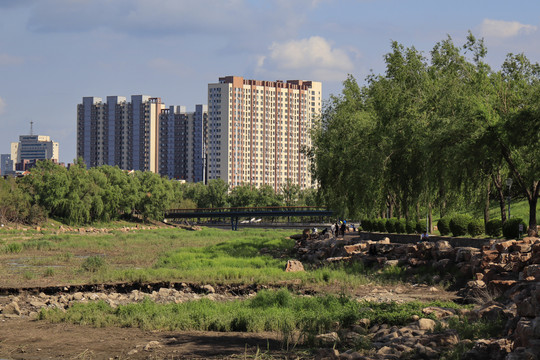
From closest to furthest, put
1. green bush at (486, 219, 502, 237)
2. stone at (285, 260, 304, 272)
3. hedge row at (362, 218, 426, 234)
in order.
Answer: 1. green bush at (486, 219, 502, 237)
2. stone at (285, 260, 304, 272)
3. hedge row at (362, 218, 426, 234)

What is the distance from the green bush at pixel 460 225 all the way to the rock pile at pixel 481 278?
13.1ft

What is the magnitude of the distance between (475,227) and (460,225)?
1.38 m

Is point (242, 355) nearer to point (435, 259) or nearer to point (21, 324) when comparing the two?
point (21, 324)

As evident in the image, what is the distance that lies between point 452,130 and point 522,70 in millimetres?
8860

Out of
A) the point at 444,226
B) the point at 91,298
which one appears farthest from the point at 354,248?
the point at 91,298

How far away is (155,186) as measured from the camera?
138 meters

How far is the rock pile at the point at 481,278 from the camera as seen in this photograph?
52.0 ft

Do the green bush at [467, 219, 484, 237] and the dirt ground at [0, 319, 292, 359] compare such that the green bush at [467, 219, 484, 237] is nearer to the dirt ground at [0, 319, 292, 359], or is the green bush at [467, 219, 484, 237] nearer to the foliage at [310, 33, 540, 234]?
the foliage at [310, 33, 540, 234]

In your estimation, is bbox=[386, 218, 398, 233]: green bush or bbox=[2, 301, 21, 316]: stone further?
bbox=[386, 218, 398, 233]: green bush

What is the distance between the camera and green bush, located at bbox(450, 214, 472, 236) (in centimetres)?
4469

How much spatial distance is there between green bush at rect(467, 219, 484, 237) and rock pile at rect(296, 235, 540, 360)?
14.9 ft

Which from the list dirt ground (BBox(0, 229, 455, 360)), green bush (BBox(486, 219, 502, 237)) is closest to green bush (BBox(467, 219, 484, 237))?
green bush (BBox(486, 219, 502, 237))

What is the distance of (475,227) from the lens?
43.5 meters

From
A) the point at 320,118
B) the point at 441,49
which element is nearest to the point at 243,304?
the point at 441,49
